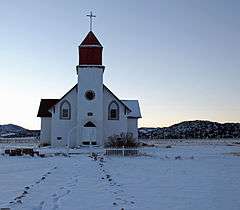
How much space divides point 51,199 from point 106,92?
4076cm

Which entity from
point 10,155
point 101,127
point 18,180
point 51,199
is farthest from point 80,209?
point 101,127

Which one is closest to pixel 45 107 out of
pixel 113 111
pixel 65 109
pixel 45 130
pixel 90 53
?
pixel 45 130

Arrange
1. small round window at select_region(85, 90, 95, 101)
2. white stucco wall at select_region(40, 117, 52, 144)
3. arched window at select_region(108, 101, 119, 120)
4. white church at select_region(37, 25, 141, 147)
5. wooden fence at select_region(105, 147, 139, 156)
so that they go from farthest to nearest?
1. white stucco wall at select_region(40, 117, 52, 144)
2. arched window at select_region(108, 101, 119, 120)
3. small round window at select_region(85, 90, 95, 101)
4. white church at select_region(37, 25, 141, 147)
5. wooden fence at select_region(105, 147, 139, 156)

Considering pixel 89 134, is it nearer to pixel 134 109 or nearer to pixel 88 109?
pixel 88 109

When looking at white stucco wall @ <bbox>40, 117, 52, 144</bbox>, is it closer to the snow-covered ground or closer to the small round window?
the small round window

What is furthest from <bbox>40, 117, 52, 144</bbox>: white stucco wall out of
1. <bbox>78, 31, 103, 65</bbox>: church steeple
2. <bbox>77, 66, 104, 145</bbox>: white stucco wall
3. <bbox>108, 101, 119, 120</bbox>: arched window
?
<bbox>78, 31, 103, 65</bbox>: church steeple

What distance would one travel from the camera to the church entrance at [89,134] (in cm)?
5112

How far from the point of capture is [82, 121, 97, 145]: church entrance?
168 feet

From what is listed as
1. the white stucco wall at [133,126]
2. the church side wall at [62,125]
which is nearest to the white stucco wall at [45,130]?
the church side wall at [62,125]

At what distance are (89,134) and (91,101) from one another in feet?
12.7

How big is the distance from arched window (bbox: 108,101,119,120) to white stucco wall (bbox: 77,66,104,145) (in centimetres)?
157

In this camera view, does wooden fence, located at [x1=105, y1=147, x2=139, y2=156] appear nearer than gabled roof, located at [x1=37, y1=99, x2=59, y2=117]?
Yes

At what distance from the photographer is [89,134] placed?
51.2 m

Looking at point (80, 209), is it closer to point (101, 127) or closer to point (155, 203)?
point (155, 203)
